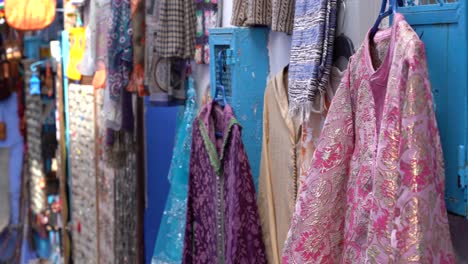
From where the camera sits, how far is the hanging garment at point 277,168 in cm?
211

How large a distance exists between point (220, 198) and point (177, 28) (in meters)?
0.94

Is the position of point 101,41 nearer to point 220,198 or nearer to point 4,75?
point 220,198

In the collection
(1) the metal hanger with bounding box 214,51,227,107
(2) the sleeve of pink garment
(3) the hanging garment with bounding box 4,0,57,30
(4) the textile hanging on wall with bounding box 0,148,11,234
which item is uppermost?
(3) the hanging garment with bounding box 4,0,57,30

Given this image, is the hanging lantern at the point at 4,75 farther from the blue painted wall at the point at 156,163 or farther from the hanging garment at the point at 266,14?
the hanging garment at the point at 266,14

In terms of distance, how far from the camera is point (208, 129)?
7.53ft

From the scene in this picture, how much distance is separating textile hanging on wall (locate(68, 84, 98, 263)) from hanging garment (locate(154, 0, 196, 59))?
150 centimetres

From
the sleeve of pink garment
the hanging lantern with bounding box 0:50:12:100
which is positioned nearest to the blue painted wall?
the sleeve of pink garment

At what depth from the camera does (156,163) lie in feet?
12.5

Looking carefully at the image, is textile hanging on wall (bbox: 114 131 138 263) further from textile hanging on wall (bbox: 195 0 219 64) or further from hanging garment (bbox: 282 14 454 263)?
hanging garment (bbox: 282 14 454 263)

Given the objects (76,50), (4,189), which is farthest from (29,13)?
(4,189)

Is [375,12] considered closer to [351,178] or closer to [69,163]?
[351,178]

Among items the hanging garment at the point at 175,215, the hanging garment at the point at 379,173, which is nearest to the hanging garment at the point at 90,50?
the hanging garment at the point at 175,215

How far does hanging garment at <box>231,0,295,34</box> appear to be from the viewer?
216 cm

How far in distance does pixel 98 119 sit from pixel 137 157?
464 millimetres
